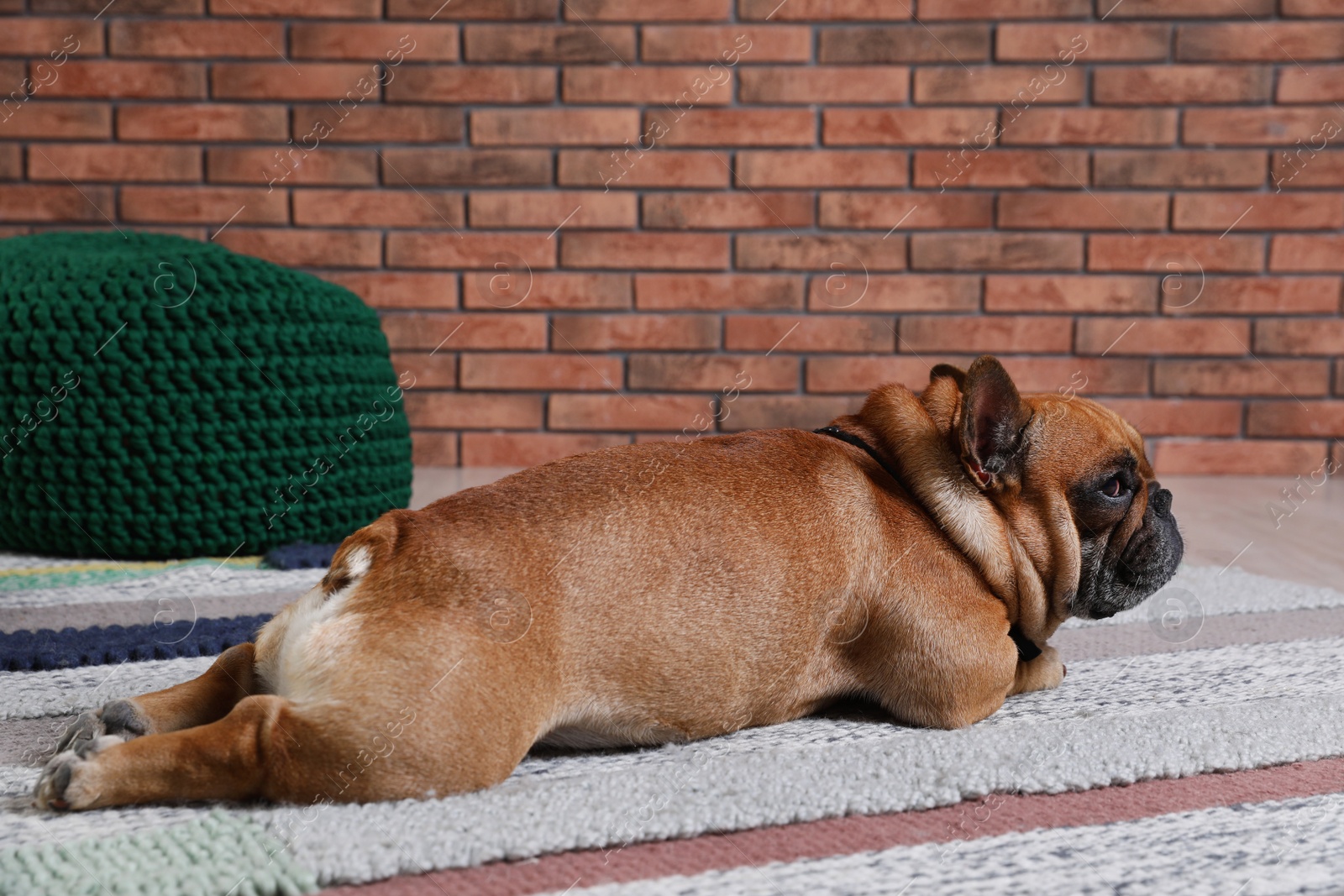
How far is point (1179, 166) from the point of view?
3.52 metres

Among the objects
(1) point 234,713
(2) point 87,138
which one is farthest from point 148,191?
(1) point 234,713

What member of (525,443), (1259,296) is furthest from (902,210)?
(525,443)

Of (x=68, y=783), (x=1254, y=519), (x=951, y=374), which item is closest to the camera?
(x=68, y=783)

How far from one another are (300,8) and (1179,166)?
9.07 ft

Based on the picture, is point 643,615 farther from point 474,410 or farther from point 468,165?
point 468,165

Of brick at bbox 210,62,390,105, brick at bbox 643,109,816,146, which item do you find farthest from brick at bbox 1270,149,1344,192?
brick at bbox 210,62,390,105

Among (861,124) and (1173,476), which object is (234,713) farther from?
(1173,476)

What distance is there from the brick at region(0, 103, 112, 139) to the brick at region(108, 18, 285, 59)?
0.66 feet

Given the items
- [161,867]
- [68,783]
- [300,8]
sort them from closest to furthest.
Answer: [161,867]
[68,783]
[300,8]

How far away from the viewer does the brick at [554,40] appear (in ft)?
11.3

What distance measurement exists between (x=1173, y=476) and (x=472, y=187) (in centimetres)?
241

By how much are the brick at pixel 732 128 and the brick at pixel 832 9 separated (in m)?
0.29

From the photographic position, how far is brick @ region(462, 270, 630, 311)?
354 cm

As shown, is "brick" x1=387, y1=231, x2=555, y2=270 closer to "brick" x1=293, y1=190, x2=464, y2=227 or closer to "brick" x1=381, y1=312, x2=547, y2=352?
"brick" x1=293, y1=190, x2=464, y2=227
